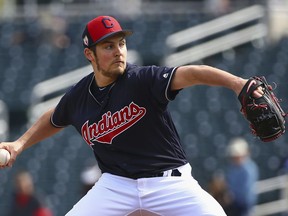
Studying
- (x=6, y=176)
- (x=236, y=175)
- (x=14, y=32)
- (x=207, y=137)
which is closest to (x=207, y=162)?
(x=207, y=137)

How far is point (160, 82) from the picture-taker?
5066mm

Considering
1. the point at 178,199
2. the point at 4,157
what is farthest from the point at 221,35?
the point at 178,199

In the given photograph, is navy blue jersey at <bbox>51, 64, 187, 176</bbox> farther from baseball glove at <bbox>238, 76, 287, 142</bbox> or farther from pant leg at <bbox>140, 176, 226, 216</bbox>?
baseball glove at <bbox>238, 76, 287, 142</bbox>

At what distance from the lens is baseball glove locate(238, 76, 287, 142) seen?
4.59 m

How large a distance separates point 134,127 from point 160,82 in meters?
0.41

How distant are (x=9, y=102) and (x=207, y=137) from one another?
291 cm

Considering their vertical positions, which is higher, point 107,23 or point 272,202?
point 107,23

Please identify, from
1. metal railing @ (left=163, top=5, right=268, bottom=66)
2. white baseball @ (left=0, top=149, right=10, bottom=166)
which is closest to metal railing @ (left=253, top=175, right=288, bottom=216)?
metal railing @ (left=163, top=5, right=268, bottom=66)

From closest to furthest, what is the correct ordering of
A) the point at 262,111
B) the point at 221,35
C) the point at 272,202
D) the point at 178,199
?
1. the point at 262,111
2. the point at 178,199
3. the point at 272,202
4. the point at 221,35

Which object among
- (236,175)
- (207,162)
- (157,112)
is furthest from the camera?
(207,162)

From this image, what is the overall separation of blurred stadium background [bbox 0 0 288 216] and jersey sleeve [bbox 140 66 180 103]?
5383mm

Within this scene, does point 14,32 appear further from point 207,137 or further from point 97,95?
point 97,95

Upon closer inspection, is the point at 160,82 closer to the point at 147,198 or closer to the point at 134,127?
the point at 134,127

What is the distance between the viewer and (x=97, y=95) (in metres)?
5.53
